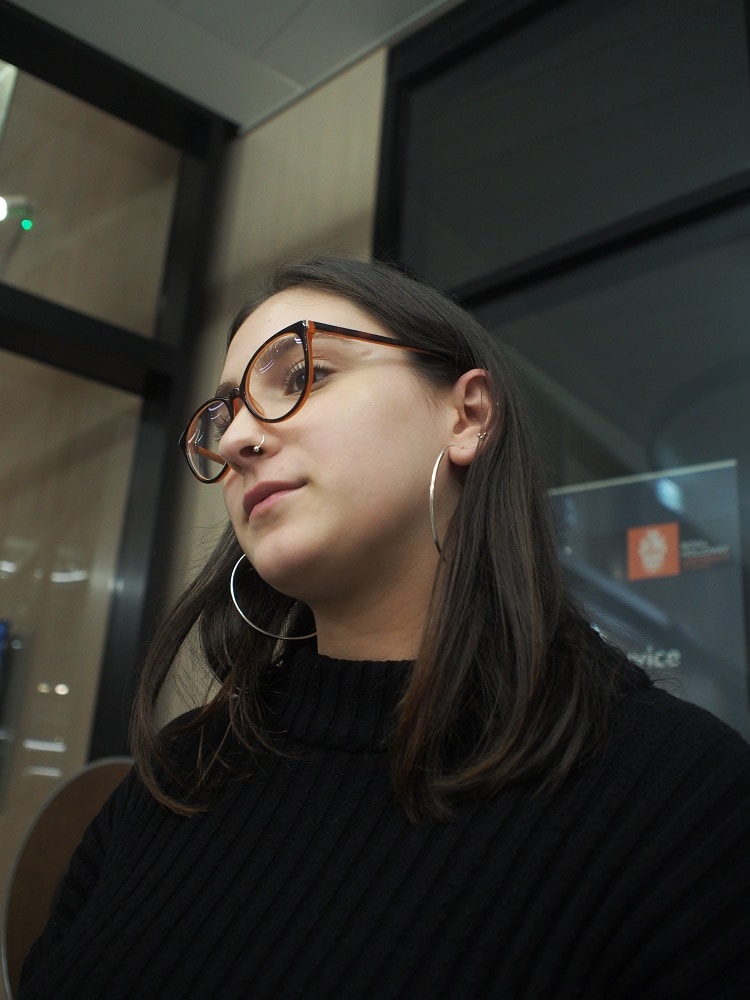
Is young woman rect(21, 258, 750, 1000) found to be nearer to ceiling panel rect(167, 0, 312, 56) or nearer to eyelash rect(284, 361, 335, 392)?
eyelash rect(284, 361, 335, 392)

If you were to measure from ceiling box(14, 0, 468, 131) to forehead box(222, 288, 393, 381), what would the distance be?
2284 mm

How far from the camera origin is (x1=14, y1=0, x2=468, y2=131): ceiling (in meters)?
2.93

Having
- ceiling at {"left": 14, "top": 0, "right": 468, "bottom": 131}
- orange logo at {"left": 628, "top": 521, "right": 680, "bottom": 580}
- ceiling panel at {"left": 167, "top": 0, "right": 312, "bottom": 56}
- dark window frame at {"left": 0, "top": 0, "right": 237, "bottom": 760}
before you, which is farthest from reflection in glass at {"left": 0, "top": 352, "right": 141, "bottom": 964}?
orange logo at {"left": 628, "top": 521, "right": 680, "bottom": 580}

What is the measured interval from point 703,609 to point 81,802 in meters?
1.56

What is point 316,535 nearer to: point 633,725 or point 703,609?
point 633,725

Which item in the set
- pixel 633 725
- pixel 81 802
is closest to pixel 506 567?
pixel 633 725

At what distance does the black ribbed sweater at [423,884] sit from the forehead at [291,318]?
1.18ft

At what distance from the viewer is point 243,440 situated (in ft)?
2.98

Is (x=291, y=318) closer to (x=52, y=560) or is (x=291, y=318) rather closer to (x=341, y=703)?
(x=341, y=703)

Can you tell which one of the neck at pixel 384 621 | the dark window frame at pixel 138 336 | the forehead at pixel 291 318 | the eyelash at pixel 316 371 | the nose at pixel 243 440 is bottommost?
the neck at pixel 384 621

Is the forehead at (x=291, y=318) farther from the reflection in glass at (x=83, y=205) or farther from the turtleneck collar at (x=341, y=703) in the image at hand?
the reflection in glass at (x=83, y=205)

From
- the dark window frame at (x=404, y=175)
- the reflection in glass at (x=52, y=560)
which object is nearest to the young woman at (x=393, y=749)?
the dark window frame at (x=404, y=175)

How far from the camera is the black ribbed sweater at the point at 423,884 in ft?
2.13

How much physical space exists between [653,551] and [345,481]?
1.29 metres
